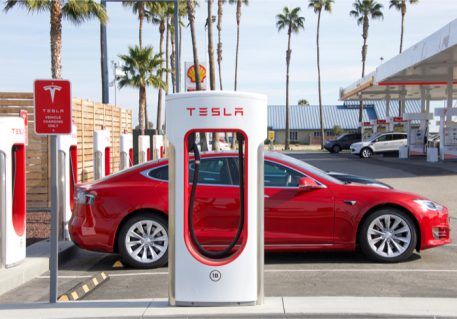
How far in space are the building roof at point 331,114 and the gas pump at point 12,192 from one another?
240ft

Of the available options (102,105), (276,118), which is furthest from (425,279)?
(276,118)

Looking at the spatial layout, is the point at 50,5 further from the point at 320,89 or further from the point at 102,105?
the point at 320,89

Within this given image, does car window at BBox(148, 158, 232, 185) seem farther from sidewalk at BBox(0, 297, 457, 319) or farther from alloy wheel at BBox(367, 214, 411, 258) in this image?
sidewalk at BBox(0, 297, 457, 319)

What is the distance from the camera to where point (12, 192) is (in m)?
8.52

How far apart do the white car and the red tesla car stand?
3496cm

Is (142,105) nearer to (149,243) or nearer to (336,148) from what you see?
(336,148)

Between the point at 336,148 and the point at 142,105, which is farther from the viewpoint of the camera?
the point at 336,148

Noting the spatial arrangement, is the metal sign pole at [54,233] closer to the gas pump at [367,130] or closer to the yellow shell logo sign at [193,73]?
the yellow shell logo sign at [193,73]

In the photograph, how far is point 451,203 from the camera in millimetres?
16344

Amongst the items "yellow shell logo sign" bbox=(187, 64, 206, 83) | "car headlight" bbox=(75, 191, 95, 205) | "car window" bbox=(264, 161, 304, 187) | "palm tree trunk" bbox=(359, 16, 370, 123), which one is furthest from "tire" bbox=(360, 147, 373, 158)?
"car headlight" bbox=(75, 191, 95, 205)

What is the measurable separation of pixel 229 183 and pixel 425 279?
262 centimetres

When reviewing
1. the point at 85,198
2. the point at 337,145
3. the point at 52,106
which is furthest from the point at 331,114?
the point at 52,106

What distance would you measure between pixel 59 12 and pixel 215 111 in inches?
639

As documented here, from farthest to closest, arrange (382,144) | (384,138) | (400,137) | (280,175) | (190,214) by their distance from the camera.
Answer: (384,138), (382,144), (400,137), (280,175), (190,214)
